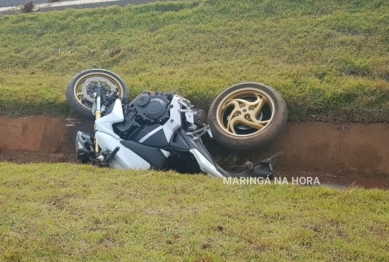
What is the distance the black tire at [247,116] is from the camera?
22.6 feet

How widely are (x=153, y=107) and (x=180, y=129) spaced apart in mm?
472

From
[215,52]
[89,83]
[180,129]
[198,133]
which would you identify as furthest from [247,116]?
[215,52]

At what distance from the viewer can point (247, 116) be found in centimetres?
721

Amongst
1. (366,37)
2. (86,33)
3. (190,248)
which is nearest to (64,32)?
(86,33)

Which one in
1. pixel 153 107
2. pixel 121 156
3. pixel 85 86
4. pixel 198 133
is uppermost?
pixel 85 86

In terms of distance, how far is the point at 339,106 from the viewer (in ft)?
24.6

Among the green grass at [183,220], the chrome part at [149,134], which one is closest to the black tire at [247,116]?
the chrome part at [149,134]

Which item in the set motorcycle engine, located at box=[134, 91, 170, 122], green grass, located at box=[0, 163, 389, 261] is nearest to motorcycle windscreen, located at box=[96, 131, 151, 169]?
motorcycle engine, located at box=[134, 91, 170, 122]

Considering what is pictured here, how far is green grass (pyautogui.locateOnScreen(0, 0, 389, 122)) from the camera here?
7.80 m

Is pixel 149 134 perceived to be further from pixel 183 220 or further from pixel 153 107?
pixel 183 220

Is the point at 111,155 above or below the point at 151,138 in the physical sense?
below

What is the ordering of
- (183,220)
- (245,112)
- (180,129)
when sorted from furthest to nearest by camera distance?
(245,112) < (180,129) < (183,220)

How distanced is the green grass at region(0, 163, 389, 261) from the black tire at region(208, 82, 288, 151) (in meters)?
1.09

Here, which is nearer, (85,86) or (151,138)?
(151,138)
